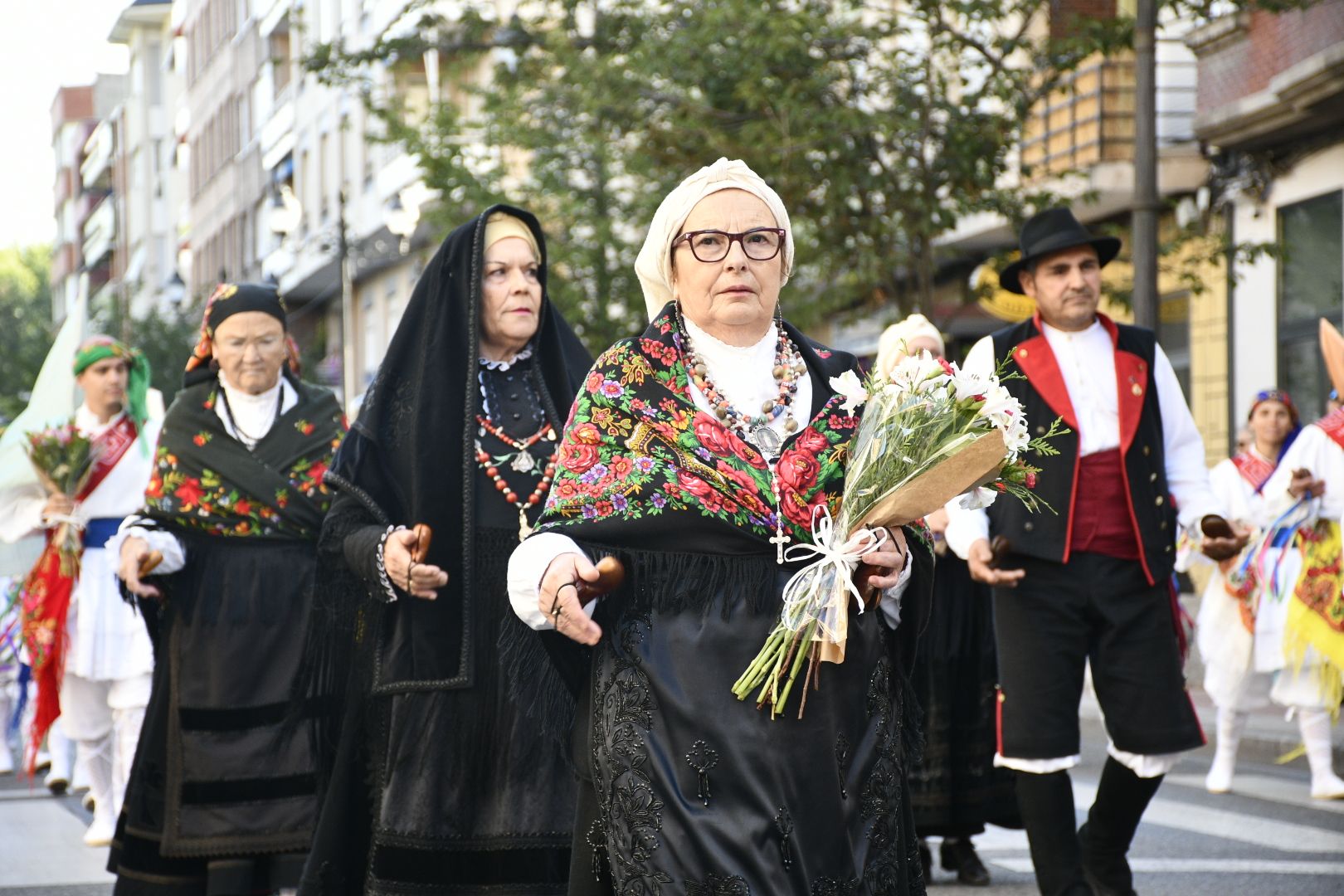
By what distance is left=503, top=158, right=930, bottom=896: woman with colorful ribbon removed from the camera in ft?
12.7

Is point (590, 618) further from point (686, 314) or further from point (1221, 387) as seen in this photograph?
point (1221, 387)

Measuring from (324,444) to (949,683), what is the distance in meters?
2.60

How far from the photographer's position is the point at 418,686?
213 inches

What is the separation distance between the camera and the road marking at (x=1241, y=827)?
27.2ft

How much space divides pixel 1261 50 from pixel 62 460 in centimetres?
1282

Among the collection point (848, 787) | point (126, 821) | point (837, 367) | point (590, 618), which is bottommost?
point (126, 821)

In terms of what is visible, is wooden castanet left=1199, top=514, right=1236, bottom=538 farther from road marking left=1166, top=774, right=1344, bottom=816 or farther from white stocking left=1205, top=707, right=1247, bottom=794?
white stocking left=1205, top=707, right=1247, bottom=794

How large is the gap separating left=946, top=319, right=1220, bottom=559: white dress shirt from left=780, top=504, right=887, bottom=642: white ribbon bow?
253 centimetres

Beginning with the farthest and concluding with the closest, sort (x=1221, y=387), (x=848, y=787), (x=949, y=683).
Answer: (x=1221, y=387) → (x=949, y=683) → (x=848, y=787)

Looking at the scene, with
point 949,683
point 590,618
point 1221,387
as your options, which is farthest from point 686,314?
point 1221,387

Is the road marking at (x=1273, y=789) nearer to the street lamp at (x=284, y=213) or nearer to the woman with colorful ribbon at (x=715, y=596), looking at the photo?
the woman with colorful ribbon at (x=715, y=596)

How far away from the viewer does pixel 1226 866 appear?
7742 mm

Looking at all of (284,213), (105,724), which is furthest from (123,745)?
(284,213)

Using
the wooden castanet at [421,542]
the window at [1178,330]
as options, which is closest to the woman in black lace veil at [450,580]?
the wooden castanet at [421,542]
